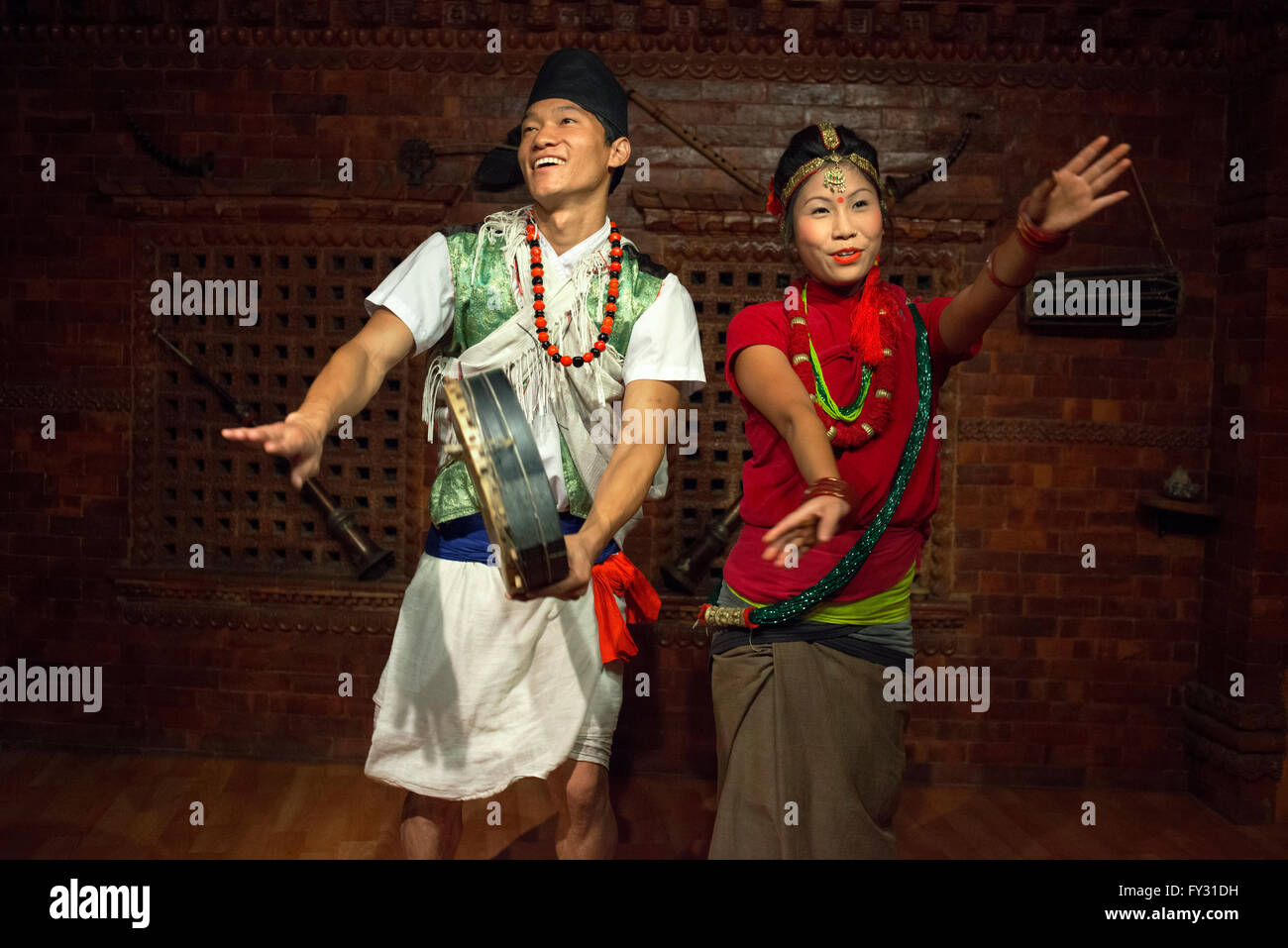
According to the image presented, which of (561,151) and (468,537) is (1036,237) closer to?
(561,151)

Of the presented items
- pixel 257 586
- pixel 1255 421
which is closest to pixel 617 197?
pixel 257 586

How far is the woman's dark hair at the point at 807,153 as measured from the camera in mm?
2389

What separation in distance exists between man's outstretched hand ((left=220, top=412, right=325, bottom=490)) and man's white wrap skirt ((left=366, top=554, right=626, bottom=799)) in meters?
0.55

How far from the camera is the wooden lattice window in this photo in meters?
4.45

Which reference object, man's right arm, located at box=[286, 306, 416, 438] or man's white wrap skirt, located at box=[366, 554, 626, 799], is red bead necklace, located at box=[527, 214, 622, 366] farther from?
man's white wrap skirt, located at box=[366, 554, 626, 799]

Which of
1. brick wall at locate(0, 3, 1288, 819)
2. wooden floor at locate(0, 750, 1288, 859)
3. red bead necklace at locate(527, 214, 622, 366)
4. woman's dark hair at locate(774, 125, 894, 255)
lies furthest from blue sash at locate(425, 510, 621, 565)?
brick wall at locate(0, 3, 1288, 819)

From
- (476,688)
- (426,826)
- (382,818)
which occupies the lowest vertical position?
(382,818)

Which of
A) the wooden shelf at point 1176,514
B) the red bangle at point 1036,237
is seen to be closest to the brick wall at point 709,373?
the wooden shelf at point 1176,514

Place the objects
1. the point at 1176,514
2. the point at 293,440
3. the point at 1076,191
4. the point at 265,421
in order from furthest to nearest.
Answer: the point at 265,421 → the point at 1176,514 → the point at 1076,191 → the point at 293,440

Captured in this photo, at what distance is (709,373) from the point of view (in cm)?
444

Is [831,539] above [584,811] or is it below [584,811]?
above

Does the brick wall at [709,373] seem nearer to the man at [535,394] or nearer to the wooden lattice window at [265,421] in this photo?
the wooden lattice window at [265,421]

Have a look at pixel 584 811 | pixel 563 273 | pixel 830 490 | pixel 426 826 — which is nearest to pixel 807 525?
pixel 830 490

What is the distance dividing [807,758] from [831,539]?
0.44 m
